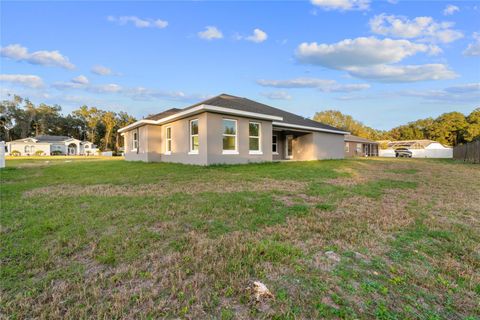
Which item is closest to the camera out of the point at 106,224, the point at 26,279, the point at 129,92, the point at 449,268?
the point at 26,279

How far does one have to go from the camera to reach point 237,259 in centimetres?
231

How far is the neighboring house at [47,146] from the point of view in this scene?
1601 inches

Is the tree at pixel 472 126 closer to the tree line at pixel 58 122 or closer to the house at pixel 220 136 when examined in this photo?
the house at pixel 220 136

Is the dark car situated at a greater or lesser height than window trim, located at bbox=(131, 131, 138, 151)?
lesser

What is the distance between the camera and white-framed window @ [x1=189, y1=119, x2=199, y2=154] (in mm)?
11477

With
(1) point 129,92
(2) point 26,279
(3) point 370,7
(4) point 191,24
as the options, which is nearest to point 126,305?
(2) point 26,279

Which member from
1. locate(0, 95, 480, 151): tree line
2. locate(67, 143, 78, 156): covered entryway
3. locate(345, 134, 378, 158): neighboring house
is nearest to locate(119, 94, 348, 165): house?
locate(345, 134, 378, 158): neighboring house

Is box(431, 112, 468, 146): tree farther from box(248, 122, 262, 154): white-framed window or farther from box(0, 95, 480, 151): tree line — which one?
box(248, 122, 262, 154): white-framed window

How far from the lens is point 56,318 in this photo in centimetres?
157

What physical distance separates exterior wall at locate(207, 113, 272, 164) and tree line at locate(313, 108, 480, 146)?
3939 cm

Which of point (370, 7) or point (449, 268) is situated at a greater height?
point (370, 7)

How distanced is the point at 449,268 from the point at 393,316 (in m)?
1.17

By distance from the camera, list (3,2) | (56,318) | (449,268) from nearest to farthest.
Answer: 1. (56,318)
2. (449,268)
3. (3,2)

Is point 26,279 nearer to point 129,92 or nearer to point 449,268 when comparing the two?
point 449,268
